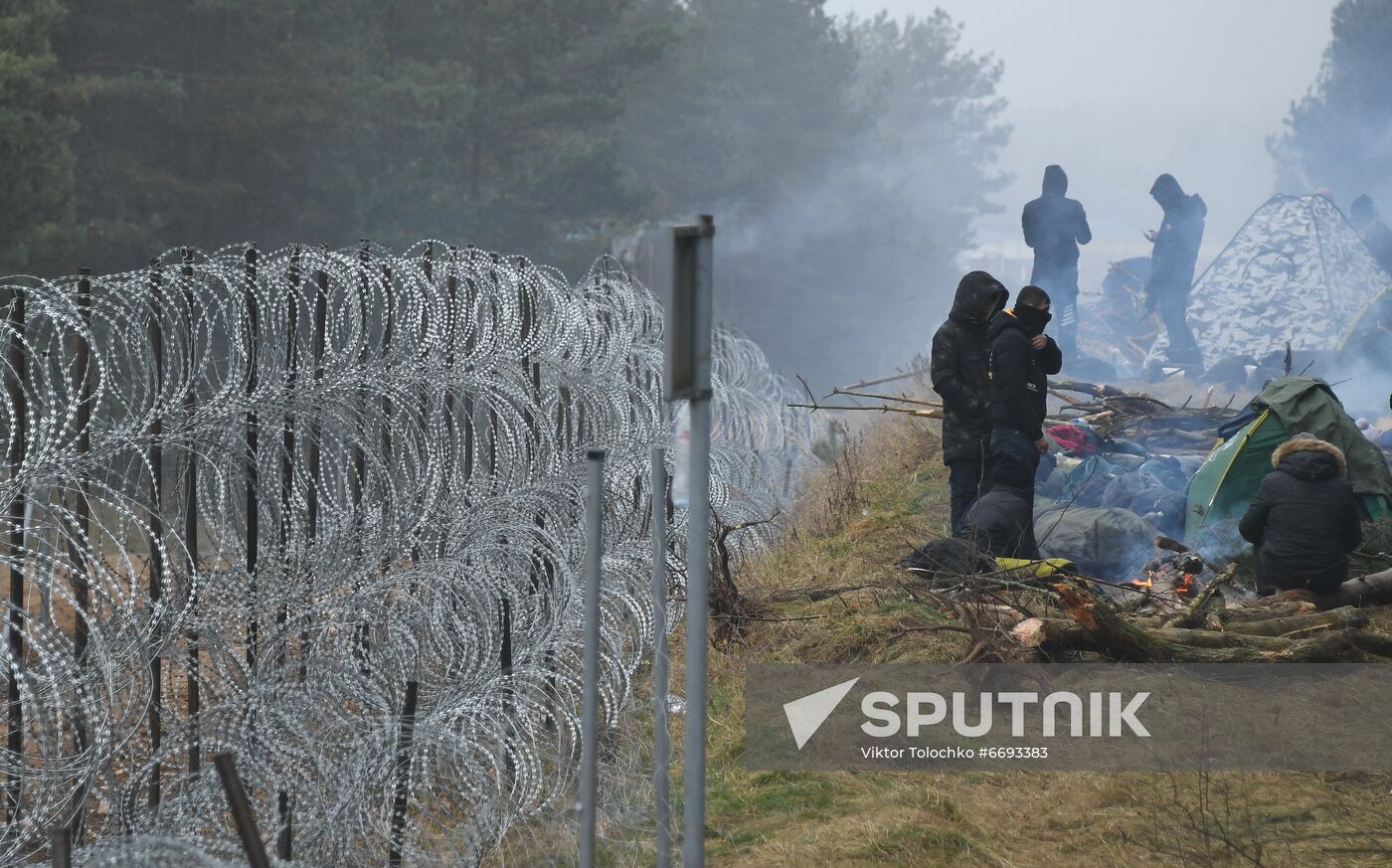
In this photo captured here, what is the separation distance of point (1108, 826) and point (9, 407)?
12.6ft

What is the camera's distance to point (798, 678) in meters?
6.77

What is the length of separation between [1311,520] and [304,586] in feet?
15.3

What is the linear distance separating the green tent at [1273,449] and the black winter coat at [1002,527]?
71.1 inches

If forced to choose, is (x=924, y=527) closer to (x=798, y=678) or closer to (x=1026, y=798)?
(x=798, y=678)

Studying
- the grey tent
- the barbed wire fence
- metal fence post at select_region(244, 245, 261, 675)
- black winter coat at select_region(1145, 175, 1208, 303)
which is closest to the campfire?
the barbed wire fence

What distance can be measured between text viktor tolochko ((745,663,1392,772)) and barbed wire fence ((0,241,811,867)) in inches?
37.4

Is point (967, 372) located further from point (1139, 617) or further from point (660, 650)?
point (660, 650)

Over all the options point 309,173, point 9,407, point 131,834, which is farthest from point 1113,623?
point 309,173

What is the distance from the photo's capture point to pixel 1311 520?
7.08 m

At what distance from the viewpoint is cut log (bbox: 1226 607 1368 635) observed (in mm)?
6461

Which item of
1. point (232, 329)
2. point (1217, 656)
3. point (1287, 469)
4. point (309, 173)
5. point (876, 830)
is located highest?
point (309, 173)

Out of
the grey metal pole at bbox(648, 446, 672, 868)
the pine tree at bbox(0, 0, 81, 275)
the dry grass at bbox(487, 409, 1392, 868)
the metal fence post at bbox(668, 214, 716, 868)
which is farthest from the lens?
the pine tree at bbox(0, 0, 81, 275)

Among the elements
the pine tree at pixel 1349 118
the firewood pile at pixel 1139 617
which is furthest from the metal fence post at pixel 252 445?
the pine tree at pixel 1349 118

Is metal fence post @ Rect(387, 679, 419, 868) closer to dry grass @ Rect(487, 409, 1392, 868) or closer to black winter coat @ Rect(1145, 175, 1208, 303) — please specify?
dry grass @ Rect(487, 409, 1392, 868)
